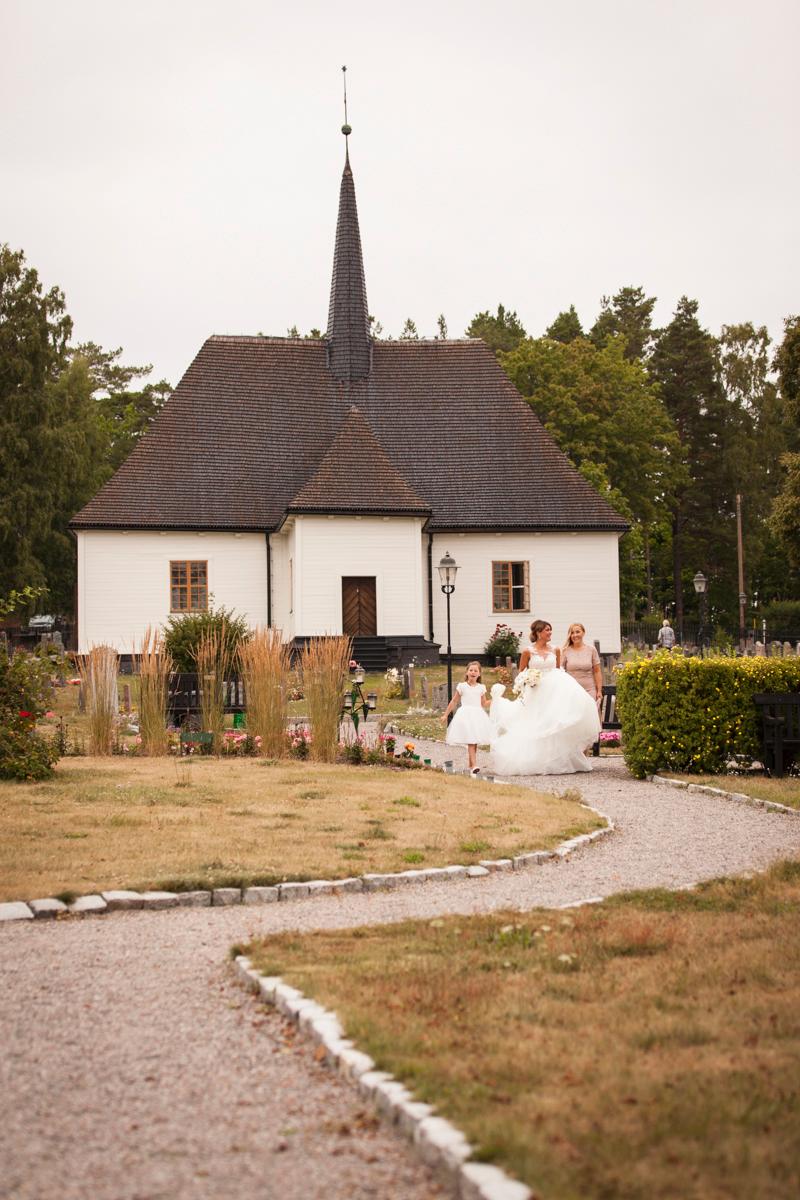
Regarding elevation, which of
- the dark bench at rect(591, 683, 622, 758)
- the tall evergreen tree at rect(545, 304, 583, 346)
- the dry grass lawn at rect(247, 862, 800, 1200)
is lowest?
the dry grass lawn at rect(247, 862, 800, 1200)

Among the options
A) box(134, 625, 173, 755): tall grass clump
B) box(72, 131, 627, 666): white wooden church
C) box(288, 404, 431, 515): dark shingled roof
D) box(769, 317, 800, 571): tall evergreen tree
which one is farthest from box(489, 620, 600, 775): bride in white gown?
box(769, 317, 800, 571): tall evergreen tree

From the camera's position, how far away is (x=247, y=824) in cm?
1046

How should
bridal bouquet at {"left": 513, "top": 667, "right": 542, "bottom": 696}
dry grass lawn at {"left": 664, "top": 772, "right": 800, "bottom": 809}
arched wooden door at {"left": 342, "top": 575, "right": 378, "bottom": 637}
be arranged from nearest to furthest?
dry grass lawn at {"left": 664, "top": 772, "right": 800, "bottom": 809}
bridal bouquet at {"left": 513, "top": 667, "right": 542, "bottom": 696}
arched wooden door at {"left": 342, "top": 575, "right": 378, "bottom": 637}

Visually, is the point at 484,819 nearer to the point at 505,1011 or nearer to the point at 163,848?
the point at 163,848

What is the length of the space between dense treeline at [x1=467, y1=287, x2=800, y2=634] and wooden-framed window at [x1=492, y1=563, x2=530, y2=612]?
12.6 m

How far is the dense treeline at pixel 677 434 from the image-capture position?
49.4 meters

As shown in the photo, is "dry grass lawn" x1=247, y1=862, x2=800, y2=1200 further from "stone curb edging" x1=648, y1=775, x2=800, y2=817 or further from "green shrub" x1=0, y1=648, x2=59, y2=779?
"green shrub" x1=0, y1=648, x2=59, y2=779

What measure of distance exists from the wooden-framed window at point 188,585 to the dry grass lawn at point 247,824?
21.8 meters

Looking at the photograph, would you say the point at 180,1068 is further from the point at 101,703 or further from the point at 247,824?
the point at 101,703

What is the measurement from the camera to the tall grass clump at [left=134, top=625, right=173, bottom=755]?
1562 cm

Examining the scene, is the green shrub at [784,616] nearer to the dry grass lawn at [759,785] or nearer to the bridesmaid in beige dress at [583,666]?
the bridesmaid in beige dress at [583,666]

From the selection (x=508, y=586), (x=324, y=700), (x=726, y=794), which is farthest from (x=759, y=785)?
(x=508, y=586)

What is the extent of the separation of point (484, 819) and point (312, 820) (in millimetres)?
1470

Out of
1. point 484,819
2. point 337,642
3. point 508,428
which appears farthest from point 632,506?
point 484,819
